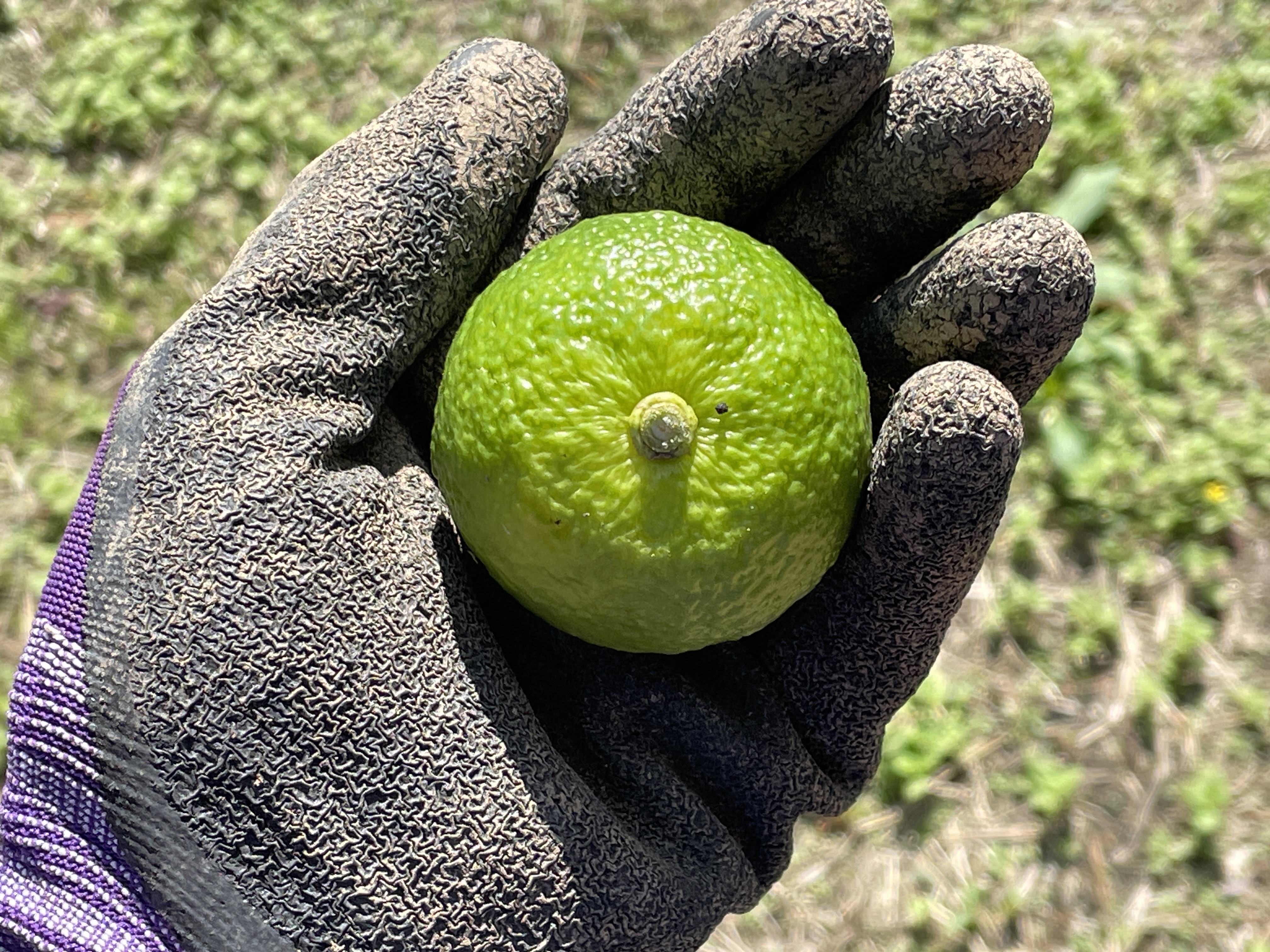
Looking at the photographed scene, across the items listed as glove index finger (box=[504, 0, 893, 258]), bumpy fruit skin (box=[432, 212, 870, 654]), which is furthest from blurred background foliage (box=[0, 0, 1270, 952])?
bumpy fruit skin (box=[432, 212, 870, 654])

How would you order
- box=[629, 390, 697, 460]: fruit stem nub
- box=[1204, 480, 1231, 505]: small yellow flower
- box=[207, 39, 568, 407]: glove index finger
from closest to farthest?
1. box=[629, 390, 697, 460]: fruit stem nub
2. box=[207, 39, 568, 407]: glove index finger
3. box=[1204, 480, 1231, 505]: small yellow flower

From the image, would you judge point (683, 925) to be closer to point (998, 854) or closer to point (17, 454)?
point (998, 854)

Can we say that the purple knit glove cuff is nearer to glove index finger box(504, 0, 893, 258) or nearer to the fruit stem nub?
the fruit stem nub

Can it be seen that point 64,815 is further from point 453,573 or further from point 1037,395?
point 1037,395

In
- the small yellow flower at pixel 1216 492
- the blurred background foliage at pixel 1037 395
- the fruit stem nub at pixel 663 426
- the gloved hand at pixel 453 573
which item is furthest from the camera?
the small yellow flower at pixel 1216 492

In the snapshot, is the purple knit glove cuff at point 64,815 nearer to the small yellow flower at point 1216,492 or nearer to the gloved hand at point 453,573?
the gloved hand at point 453,573

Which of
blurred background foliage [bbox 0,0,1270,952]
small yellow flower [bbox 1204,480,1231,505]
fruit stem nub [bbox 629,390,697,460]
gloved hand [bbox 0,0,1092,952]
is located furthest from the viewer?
small yellow flower [bbox 1204,480,1231,505]

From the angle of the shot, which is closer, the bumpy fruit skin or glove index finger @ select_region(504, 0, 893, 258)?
the bumpy fruit skin

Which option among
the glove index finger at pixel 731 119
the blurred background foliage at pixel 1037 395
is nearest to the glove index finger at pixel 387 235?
the glove index finger at pixel 731 119
